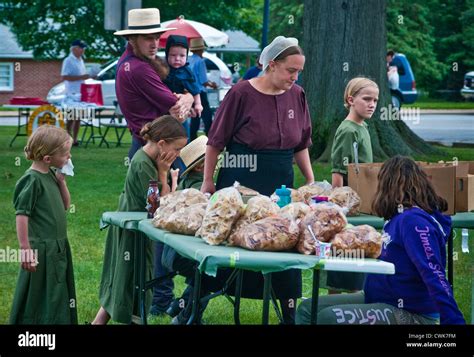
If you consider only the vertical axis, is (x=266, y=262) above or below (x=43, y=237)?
above

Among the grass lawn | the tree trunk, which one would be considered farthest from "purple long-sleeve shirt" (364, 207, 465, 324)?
the tree trunk

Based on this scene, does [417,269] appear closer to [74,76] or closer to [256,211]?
[256,211]

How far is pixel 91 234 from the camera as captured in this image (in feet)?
36.3

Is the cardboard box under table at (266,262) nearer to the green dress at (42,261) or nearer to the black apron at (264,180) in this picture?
the green dress at (42,261)

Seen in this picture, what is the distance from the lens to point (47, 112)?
19.8 m

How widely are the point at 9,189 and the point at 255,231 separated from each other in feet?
30.3

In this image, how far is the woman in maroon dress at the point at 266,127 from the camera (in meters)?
6.96

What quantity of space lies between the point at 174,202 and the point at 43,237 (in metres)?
0.90

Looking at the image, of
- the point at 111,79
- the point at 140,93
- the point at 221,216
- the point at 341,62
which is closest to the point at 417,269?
the point at 221,216

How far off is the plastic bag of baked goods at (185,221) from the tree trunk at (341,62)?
10.5 m

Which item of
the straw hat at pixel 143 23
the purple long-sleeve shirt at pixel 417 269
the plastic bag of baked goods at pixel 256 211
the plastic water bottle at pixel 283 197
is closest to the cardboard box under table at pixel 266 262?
the plastic bag of baked goods at pixel 256 211

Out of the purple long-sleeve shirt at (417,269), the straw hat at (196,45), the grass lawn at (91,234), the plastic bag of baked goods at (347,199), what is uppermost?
the straw hat at (196,45)
